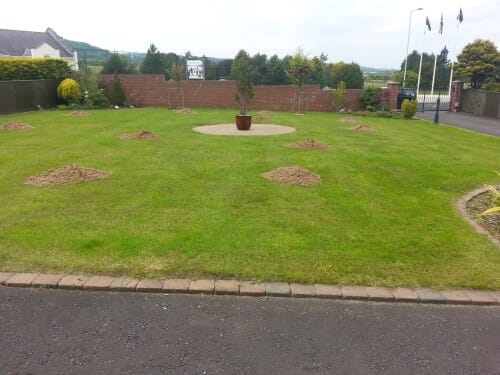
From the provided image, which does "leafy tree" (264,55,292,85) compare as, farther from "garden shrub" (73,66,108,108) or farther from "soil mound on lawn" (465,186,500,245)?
"soil mound on lawn" (465,186,500,245)

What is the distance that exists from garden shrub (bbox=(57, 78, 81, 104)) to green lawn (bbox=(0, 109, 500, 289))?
427 inches

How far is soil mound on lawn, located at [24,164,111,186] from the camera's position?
7.63 metres

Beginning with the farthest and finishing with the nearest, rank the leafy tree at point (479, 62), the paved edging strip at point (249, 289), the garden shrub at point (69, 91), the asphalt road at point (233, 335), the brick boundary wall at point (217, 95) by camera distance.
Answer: the leafy tree at point (479, 62) → the brick boundary wall at point (217, 95) → the garden shrub at point (69, 91) → the paved edging strip at point (249, 289) → the asphalt road at point (233, 335)

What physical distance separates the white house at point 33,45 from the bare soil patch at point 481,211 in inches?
2101

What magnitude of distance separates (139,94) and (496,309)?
24107mm

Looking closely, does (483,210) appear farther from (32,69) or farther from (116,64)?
(116,64)

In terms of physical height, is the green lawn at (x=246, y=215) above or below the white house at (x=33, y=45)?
below

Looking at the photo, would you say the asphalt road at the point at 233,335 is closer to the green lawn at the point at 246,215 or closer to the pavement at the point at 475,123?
the green lawn at the point at 246,215

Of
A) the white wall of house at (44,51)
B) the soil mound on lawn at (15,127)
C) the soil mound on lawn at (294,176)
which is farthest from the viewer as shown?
the white wall of house at (44,51)

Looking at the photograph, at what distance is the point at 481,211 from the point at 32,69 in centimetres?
2208

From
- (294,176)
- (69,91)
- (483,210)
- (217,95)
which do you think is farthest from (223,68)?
(483,210)

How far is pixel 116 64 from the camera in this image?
39281mm

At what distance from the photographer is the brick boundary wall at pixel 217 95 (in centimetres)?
2470

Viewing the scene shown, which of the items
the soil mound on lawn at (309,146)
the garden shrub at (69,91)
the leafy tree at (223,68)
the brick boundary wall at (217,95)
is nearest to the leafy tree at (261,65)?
the leafy tree at (223,68)
